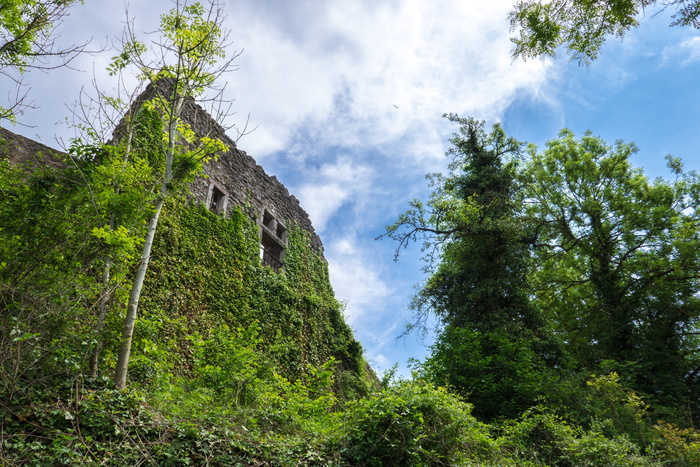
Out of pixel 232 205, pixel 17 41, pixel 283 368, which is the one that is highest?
pixel 232 205

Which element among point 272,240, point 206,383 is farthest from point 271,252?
point 206,383

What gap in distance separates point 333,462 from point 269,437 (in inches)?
30.5

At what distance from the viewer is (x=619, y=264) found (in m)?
15.0

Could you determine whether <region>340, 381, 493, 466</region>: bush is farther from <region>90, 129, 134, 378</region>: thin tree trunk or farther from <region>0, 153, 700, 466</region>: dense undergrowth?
<region>90, 129, 134, 378</region>: thin tree trunk

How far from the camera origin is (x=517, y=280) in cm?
1209

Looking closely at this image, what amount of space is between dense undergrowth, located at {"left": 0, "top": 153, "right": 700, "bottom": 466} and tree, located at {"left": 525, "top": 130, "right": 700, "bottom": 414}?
4.87 metres

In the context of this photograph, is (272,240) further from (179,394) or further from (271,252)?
(179,394)

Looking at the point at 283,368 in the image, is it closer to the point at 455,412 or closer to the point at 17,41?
the point at 455,412

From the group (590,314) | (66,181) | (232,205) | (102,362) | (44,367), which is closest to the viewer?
(44,367)

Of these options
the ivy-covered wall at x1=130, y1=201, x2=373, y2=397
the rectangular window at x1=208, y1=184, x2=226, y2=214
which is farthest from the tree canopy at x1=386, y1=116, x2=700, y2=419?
the rectangular window at x1=208, y1=184, x2=226, y2=214

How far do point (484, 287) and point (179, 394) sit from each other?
8791mm

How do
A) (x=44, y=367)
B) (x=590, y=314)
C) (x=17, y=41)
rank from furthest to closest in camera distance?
(x=590, y=314)
(x=17, y=41)
(x=44, y=367)

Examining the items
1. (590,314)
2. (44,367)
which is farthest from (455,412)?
(590,314)

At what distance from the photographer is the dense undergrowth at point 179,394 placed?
3994 mm
